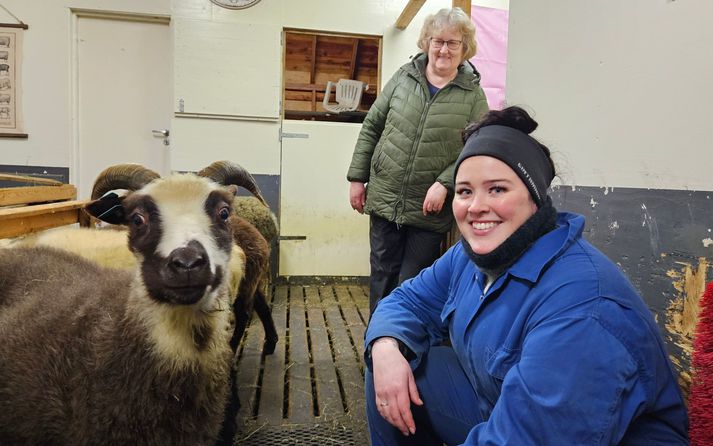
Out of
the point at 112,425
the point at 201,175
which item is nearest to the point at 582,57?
the point at 201,175

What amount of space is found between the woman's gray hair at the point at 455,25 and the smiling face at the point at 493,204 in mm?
1806

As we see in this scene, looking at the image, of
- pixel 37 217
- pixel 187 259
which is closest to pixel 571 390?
pixel 187 259

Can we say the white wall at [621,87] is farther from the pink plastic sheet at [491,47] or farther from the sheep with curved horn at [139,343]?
the pink plastic sheet at [491,47]

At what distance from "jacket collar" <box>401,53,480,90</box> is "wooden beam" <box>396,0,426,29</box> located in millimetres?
2194

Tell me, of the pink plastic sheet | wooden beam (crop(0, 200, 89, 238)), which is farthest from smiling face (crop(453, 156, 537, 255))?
the pink plastic sheet

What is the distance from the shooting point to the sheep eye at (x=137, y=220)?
6.61 ft

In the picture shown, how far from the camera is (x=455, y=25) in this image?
2.94m


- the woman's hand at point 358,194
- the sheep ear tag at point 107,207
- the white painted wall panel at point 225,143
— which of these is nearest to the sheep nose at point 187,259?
the sheep ear tag at point 107,207

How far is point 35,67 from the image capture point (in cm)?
582

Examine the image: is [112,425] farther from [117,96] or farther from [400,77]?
[117,96]

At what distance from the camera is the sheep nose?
1753 mm

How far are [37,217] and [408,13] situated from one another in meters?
4.25

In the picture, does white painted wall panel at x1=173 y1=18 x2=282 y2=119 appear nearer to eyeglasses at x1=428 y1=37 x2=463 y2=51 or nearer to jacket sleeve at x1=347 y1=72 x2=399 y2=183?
jacket sleeve at x1=347 y1=72 x2=399 y2=183

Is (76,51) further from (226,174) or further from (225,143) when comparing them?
(226,174)
